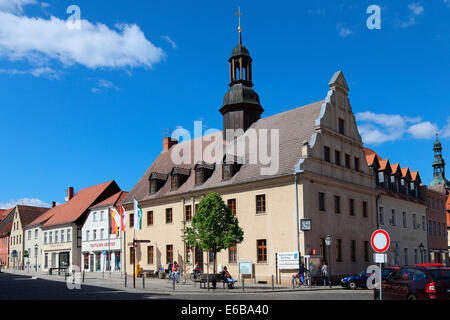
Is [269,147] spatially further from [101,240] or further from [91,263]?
[91,263]

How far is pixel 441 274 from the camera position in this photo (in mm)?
15695

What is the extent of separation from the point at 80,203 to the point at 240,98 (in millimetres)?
31363

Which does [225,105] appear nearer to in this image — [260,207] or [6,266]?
[260,207]

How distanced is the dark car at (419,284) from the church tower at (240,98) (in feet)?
93.0

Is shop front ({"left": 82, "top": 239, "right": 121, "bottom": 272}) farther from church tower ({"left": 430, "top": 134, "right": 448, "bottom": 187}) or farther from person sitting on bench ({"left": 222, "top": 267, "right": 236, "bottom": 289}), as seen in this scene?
church tower ({"left": 430, "top": 134, "right": 448, "bottom": 187})

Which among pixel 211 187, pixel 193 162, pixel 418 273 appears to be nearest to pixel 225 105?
pixel 193 162

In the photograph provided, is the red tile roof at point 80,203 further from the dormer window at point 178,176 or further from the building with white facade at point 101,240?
the dormer window at point 178,176

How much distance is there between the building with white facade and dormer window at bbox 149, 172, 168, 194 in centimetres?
867

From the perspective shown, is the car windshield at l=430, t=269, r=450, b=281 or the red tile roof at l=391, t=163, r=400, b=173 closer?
the car windshield at l=430, t=269, r=450, b=281

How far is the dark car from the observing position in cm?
1523

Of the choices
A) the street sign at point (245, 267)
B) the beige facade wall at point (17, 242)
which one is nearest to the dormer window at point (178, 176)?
the street sign at point (245, 267)

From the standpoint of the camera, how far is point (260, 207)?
118 feet

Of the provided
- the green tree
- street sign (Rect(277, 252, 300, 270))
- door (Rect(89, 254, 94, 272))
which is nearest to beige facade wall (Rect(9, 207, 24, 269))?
door (Rect(89, 254, 94, 272))

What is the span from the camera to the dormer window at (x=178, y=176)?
43978 mm
